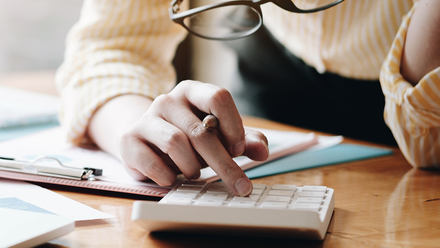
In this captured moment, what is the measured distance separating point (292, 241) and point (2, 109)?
0.84 metres

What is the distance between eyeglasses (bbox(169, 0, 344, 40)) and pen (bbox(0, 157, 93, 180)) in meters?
0.25

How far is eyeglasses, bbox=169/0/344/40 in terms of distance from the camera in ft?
1.88

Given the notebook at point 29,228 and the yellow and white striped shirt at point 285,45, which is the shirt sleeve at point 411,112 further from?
the notebook at point 29,228

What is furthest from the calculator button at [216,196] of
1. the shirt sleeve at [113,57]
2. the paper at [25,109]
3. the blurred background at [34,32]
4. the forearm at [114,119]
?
the blurred background at [34,32]

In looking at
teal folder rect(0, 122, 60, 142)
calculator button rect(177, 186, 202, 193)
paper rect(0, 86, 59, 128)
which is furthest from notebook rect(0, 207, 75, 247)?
paper rect(0, 86, 59, 128)

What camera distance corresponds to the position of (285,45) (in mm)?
1001

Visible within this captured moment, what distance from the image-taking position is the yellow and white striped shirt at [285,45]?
2.04 feet

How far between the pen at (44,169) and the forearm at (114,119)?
0.36ft

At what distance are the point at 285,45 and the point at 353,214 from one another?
2.08 feet

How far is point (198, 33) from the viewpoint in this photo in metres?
0.67

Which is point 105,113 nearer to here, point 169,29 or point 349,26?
point 169,29

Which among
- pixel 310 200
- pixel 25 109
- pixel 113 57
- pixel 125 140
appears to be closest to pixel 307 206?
pixel 310 200

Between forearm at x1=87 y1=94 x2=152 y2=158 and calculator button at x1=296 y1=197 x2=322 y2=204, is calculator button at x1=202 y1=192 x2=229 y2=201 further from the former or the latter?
forearm at x1=87 y1=94 x2=152 y2=158

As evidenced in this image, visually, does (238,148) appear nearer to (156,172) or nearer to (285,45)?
(156,172)
